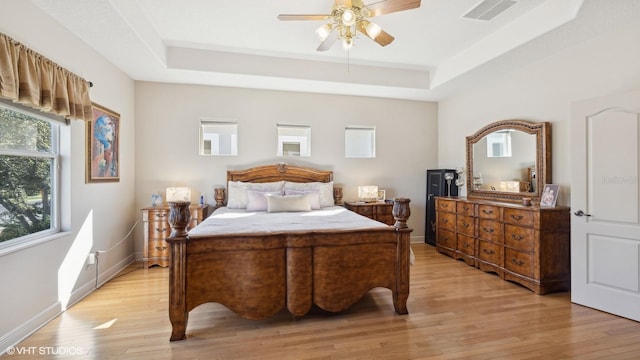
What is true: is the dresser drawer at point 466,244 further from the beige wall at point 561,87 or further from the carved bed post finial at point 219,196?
the carved bed post finial at point 219,196

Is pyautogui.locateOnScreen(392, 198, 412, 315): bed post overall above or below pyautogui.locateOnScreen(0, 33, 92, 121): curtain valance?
below

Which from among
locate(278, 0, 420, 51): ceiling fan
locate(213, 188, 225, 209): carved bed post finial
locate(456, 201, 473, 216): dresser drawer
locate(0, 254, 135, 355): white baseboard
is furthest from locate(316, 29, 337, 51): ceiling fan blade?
locate(0, 254, 135, 355): white baseboard

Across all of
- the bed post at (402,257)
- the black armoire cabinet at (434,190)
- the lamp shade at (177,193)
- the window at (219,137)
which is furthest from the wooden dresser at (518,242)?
the lamp shade at (177,193)

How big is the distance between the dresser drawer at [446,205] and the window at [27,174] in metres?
4.86

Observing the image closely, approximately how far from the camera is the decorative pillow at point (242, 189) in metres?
4.29

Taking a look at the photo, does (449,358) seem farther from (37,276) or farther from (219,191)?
(219,191)

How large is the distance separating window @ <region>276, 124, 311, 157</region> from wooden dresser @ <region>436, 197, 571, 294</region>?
2.57m

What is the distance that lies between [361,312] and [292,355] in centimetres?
86

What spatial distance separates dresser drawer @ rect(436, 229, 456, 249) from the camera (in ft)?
14.7

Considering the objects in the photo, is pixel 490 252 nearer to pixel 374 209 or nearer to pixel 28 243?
pixel 374 209

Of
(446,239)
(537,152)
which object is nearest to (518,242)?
(537,152)

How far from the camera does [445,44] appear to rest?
380 centimetres

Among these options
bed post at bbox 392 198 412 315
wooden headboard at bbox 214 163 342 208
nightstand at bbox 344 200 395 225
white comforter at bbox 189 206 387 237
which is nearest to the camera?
white comforter at bbox 189 206 387 237

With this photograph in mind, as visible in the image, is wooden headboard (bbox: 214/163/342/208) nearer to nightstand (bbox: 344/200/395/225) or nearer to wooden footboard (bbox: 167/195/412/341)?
nightstand (bbox: 344/200/395/225)
